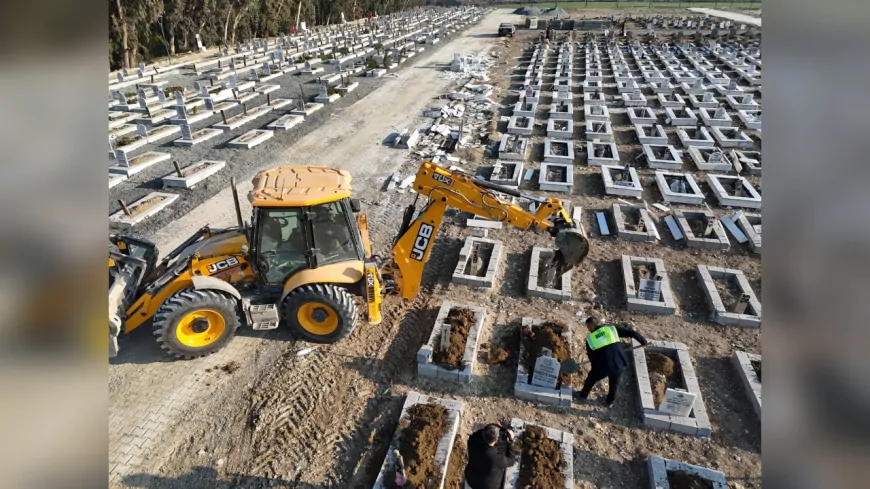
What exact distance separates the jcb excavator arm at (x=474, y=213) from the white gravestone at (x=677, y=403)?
2044 millimetres

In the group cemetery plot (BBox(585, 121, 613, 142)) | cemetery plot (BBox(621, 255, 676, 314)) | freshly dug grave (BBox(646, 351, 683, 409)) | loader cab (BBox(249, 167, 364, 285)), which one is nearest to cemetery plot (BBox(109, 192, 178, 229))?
loader cab (BBox(249, 167, 364, 285))

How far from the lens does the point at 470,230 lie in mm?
10688

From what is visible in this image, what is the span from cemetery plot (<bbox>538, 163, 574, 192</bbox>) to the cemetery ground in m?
2.29

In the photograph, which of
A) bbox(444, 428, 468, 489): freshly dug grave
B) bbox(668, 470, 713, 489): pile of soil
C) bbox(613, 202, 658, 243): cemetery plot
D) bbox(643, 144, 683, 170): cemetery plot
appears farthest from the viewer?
bbox(643, 144, 683, 170): cemetery plot

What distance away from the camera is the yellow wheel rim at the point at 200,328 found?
6.59m

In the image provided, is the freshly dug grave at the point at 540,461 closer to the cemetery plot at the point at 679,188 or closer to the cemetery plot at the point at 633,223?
the cemetery plot at the point at 633,223

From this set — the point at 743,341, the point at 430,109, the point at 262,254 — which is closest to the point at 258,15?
the point at 430,109

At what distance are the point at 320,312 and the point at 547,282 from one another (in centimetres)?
412

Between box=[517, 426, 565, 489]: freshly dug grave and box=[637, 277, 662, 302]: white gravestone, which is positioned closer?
box=[517, 426, 565, 489]: freshly dug grave

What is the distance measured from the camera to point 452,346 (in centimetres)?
708

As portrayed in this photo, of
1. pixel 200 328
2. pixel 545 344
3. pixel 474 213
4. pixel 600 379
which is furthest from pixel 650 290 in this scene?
pixel 200 328

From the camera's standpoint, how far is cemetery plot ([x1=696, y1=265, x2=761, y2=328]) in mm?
7832

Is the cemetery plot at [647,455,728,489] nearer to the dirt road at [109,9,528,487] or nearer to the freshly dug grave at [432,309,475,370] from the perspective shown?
the freshly dug grave at [432,309,475,370]
